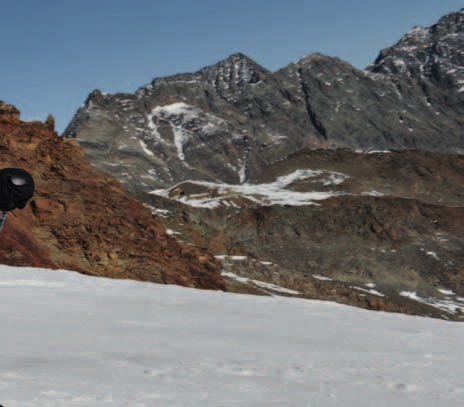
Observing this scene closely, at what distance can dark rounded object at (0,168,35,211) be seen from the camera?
291cm

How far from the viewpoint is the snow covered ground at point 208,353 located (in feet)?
14.8

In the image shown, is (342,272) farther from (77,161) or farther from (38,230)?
(38,230)

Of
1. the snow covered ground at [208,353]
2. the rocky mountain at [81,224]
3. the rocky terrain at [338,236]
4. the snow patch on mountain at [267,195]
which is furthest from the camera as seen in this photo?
the snow patch on mountain at [267,195]

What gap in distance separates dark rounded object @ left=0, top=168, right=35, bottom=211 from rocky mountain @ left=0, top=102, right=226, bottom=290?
17.2m

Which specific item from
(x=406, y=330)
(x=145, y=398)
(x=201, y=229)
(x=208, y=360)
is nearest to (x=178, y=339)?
(x=208, y=360)

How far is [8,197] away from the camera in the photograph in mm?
2922

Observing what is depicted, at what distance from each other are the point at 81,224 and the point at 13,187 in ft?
72.7

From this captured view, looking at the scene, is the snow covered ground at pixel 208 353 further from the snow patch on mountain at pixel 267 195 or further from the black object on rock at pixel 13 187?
the snow patch on mountain at pixel 267 195

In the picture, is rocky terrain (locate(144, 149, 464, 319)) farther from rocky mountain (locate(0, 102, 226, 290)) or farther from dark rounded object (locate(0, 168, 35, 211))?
dark rounded object (locate(0, 168, 35, 211))

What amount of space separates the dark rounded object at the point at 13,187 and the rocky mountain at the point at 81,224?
17186 mm

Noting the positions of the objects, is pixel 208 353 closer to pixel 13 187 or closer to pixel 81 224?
pixel 13 187

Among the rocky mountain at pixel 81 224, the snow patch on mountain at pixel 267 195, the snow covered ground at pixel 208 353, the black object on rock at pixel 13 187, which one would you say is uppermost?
the snow patch on mountain at pixel 267 195

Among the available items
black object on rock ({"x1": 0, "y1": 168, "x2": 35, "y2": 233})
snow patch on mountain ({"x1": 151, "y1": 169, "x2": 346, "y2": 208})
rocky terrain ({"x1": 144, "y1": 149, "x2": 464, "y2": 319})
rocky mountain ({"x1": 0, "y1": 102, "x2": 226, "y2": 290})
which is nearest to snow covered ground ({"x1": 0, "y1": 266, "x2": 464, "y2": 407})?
black object on rock ({"x1": 0, "y1": 168, "x2": 35, "y2": 233})

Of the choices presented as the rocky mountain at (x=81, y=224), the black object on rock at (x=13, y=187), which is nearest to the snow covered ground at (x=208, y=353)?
the black object on rock at (x=13, y=187)
